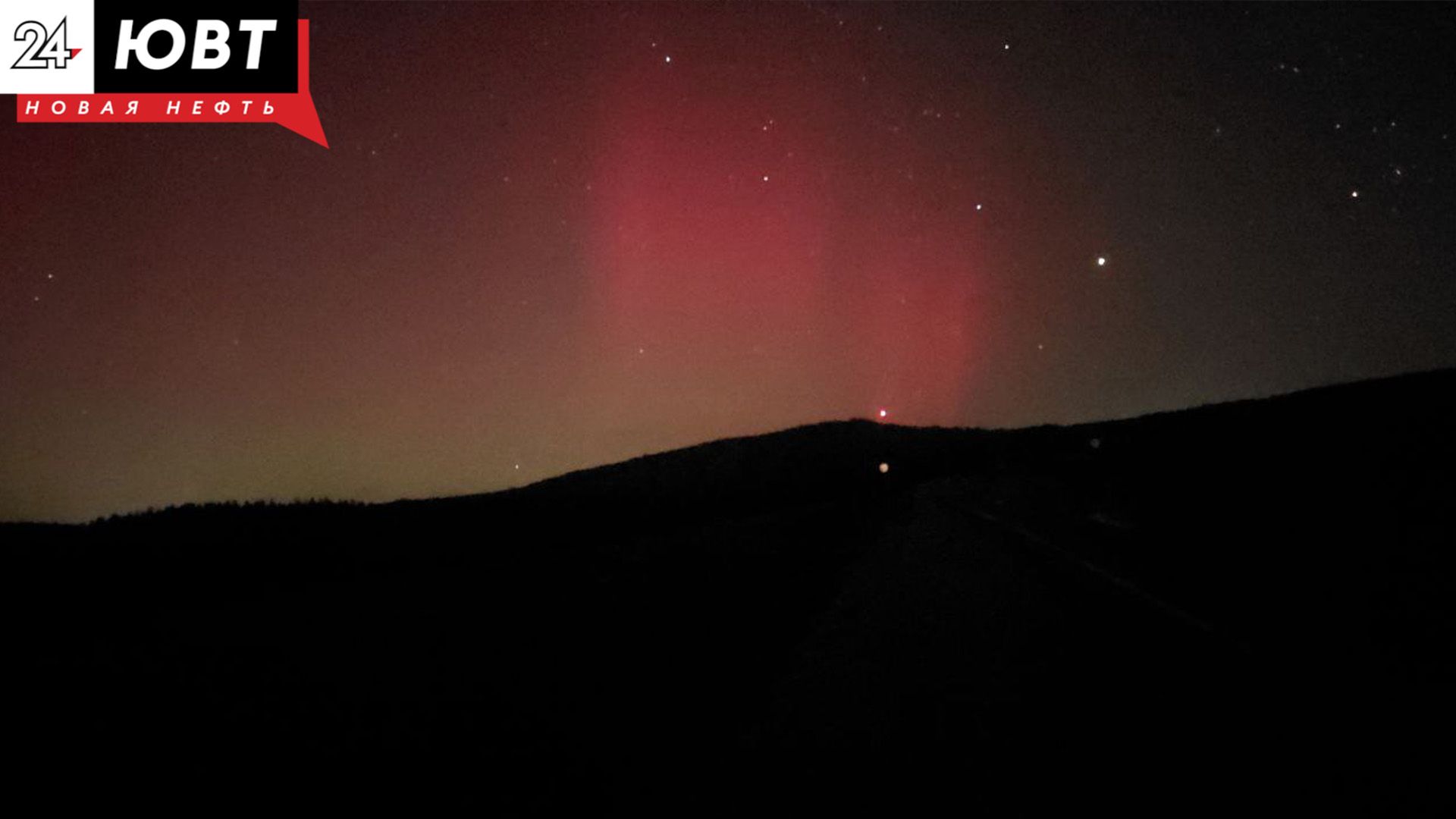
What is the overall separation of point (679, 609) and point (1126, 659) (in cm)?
509

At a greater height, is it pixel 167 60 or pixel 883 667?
pixel 167 60

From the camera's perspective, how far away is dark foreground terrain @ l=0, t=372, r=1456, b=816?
11.9 ft

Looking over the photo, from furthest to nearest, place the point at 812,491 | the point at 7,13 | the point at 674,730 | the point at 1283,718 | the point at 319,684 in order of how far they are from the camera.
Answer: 1. the point at 812,491
2. the point at 7,13
3. the point at 319,684
4. the point at 674,730
5. the point at 1283,718

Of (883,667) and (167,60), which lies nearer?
(883,667)

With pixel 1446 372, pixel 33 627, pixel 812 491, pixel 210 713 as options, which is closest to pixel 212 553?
pixel 33 627

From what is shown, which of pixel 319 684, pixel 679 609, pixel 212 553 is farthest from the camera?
pixel 212 553

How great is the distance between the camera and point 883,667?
193 inches

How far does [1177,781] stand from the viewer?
3.34m

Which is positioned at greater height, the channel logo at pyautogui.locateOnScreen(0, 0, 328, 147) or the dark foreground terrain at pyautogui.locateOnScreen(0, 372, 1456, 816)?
the channel logo at pyautogui.locateOnScreen(0, 0, 328, 147)

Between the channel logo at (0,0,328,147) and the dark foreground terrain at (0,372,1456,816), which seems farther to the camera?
the channel logo at (0,0,328,147)

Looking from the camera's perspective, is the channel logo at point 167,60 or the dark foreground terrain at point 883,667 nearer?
the dark foreground terrain at point 883,667

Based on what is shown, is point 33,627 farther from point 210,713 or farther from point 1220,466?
point 1220,466

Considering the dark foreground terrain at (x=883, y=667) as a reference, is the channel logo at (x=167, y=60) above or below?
above

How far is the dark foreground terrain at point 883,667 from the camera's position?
3.62 metres
